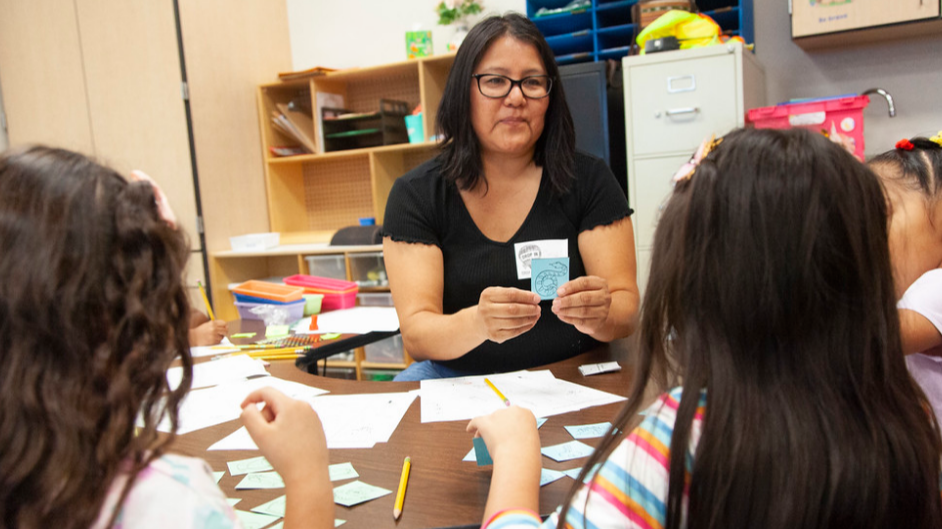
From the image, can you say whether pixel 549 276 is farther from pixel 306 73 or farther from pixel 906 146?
pixel 306 73

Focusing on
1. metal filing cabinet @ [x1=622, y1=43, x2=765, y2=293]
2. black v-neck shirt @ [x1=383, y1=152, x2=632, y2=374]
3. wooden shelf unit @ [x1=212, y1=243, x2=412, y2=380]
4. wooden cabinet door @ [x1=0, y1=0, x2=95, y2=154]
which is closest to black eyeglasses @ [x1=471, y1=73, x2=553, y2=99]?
black v-neck shirt @ [x1=383, y1=152, x2=632, y2=374]

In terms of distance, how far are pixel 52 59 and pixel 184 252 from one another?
3.60 meters

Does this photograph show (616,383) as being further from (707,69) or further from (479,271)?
(707,69)

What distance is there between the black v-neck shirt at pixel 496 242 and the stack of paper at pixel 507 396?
207 mm

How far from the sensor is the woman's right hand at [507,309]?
129 cm

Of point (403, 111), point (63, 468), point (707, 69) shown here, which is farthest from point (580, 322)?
point (403, 111)

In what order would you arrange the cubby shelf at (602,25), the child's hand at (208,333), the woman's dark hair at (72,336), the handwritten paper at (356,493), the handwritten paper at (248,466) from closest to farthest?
1. the woman's dark hair at (72,336)
2. the handwritten paper at (356,493)
3. the handwritten paper at (248,466)
4. the child's hand at (208,333)
5. the cubby shelf at (602,25)

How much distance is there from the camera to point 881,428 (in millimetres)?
599

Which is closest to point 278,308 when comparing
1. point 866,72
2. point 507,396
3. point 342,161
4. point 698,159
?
point 507,396

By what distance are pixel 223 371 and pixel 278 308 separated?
59 cm

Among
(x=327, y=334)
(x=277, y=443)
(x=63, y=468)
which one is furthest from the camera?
(x=327, y=334)

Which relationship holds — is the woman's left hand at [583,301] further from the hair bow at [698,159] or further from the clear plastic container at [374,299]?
the clear plastic container at [374,299]

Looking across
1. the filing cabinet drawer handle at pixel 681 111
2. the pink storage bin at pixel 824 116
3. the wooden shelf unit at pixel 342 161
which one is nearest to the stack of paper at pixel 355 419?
the filing cabinet drawer handle at pixel 681 111

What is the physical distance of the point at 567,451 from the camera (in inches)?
37.0
